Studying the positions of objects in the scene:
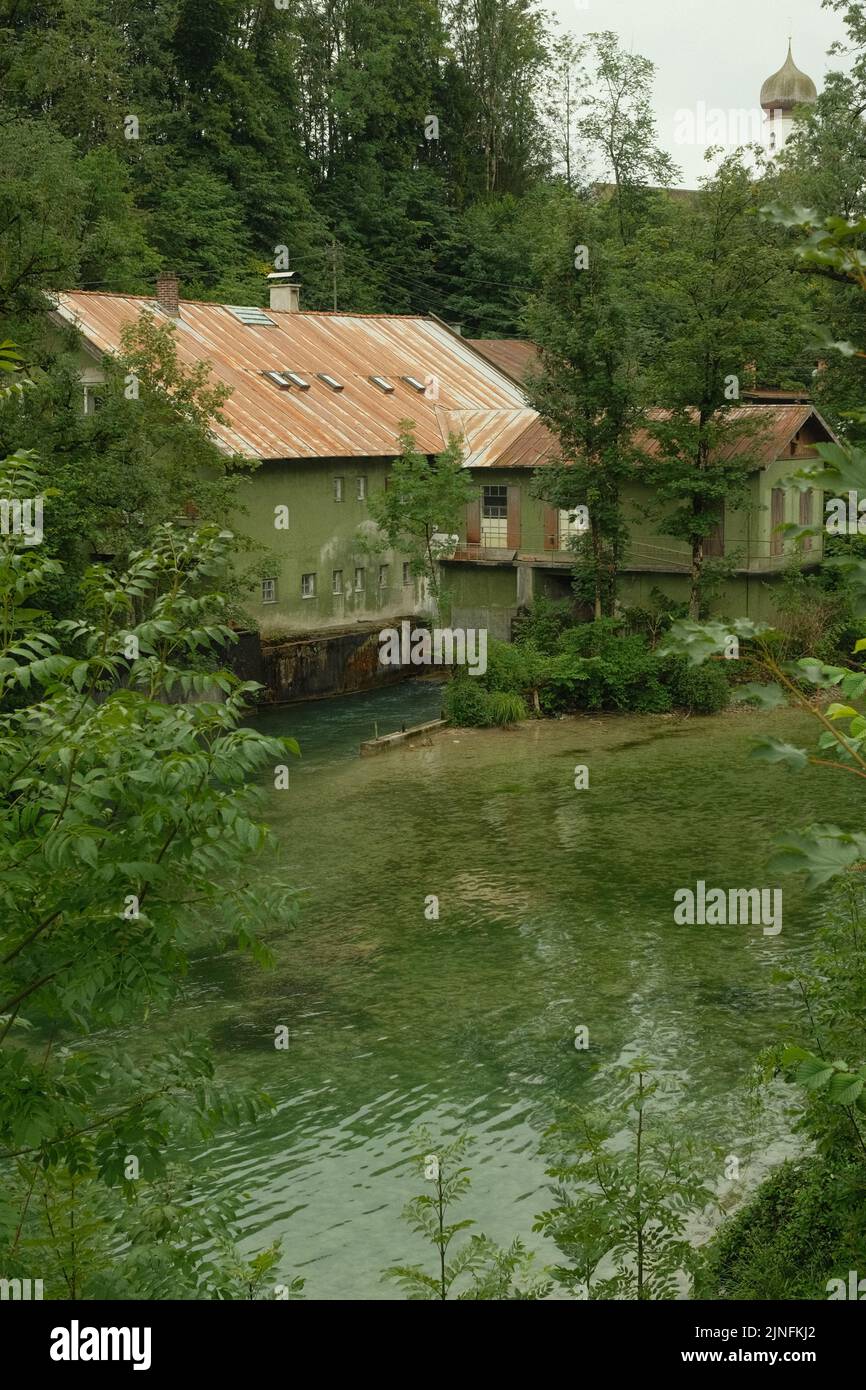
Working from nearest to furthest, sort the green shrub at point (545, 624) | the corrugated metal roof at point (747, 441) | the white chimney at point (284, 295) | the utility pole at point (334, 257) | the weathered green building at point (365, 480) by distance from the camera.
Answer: the corrugated metal roof at point (747, 441), the green shrub at point (545, 624), the weathered green building at point (365, 480), the white chimney at point (284, 295), the utility pole at point (334, 257)

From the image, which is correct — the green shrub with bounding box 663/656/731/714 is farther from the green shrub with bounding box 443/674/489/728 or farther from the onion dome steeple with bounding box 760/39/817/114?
the onion dome steeple with bounding box 760/39/817/114

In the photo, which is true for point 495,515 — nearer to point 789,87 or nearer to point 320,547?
point 320,547

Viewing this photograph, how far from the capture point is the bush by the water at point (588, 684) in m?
35.9

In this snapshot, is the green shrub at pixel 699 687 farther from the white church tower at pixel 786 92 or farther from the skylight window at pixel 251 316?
the white church tower at pixel 786 92

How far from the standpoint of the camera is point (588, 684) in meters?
37.0

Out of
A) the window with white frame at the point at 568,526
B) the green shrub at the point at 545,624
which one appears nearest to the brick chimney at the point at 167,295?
the window with white frame at the point at 568,526

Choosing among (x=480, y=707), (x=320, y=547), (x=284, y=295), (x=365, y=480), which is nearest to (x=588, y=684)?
(x=480, y=707)

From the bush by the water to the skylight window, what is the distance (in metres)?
13.9

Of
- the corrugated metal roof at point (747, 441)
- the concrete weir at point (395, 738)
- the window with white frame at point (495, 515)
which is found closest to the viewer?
the concrete weir at point (395, 738)

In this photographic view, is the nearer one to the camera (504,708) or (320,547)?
(504,708)

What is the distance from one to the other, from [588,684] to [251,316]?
53.0 ft

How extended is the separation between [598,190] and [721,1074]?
61091 millimetres

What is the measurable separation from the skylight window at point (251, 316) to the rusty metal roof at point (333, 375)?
0.68 ft
